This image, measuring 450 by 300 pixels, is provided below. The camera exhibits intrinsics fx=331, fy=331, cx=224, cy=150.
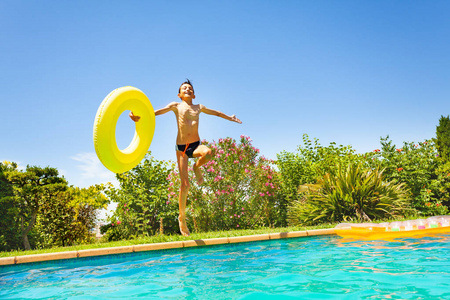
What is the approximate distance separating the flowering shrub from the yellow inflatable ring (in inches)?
168

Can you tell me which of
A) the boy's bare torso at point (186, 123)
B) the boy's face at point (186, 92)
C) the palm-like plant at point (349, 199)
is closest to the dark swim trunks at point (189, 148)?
the boy's bare torso at point (186, 123)

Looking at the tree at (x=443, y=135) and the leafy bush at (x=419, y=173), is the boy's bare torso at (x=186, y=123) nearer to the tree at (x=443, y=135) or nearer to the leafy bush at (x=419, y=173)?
the leafy bush at (x=419, y=173)

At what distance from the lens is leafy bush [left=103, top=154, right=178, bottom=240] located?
10.9 m

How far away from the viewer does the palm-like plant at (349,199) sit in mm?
9789

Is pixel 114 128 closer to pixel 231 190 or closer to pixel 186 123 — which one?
pixel 186 123

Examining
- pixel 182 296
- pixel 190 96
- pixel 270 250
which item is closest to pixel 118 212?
pixel 190 96

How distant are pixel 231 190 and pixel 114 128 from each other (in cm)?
555

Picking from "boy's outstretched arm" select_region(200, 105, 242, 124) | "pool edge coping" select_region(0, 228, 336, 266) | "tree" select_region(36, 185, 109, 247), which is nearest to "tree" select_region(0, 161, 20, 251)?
"tree" select_region(36, 185, 109, 247)

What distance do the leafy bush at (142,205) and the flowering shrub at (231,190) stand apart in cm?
51

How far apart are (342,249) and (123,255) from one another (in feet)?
12.7

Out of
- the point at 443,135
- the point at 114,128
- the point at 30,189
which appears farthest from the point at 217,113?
the point at 443,135

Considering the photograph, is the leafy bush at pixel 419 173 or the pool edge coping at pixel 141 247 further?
the leafy bush at pixel 419 173

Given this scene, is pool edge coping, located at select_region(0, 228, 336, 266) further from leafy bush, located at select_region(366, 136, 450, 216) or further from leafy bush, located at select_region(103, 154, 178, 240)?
leafy bush, located at select_region(366, 136, 450, 216)

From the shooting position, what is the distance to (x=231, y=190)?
10375 millimetres
